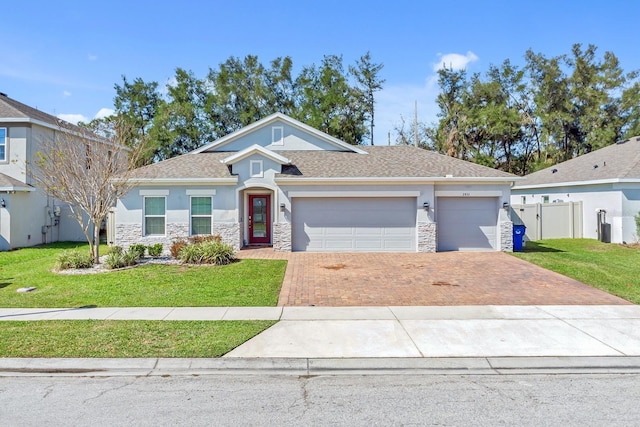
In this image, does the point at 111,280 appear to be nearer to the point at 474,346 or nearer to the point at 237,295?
the point at 237,295

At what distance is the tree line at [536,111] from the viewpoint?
34.6 metres

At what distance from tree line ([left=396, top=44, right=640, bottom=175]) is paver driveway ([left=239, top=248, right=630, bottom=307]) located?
942 inches

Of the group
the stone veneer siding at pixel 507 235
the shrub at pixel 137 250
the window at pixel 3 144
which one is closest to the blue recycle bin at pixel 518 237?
the stone veneer siding at pixel 507 235

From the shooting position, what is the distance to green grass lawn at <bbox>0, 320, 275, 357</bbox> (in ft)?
19.5

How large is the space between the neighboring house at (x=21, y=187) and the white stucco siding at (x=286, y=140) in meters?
8.67

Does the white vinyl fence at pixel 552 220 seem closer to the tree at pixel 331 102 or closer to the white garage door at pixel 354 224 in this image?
the white garage door at pixel 354 224

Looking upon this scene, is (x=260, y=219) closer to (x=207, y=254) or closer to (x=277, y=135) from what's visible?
(x=277, y=135)

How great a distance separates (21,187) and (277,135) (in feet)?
39.4

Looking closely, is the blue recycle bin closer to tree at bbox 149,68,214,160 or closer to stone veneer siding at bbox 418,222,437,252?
stone veneer siding at bbox 418,222,437,252

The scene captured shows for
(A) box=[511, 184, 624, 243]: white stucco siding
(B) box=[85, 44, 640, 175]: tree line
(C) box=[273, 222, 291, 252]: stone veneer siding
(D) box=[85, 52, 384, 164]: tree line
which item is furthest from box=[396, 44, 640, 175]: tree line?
(C) box=[273, 222, 291, 252]: stone veneer siding

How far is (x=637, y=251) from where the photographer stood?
16000mm

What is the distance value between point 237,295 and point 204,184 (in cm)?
851

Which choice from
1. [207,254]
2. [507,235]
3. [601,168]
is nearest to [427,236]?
[507,235]

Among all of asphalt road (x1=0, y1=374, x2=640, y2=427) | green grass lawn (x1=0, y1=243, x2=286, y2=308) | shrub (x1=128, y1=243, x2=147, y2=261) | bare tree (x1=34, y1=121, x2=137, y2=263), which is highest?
bare tree (x1=34, y1=121, x2=137, y2=263)
